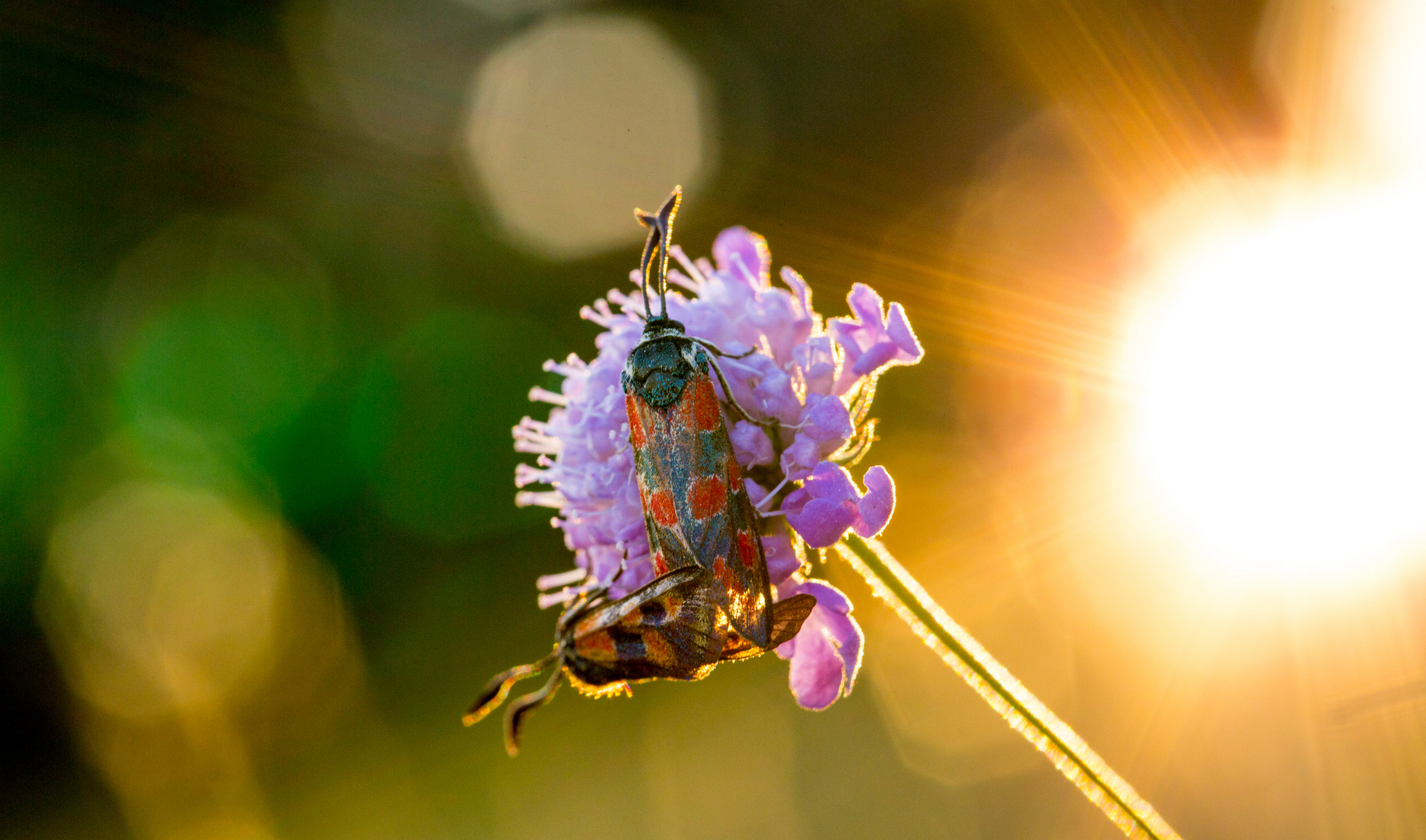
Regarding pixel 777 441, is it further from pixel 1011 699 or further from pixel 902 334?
pixel 1011 699

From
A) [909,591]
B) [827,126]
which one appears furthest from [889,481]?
[827,126]

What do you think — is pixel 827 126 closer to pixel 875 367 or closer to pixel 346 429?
pixel 346 429

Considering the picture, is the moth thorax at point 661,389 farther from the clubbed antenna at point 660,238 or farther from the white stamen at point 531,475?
the white stamen at point 531,475

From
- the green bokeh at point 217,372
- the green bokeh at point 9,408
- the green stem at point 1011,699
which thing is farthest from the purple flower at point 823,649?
the green bokeh at point 9,408

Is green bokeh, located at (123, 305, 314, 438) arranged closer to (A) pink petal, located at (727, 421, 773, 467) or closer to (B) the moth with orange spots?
(A) pink petal, located at (727, 421, 773, 467)

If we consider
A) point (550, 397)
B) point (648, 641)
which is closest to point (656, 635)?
point (648, 641)

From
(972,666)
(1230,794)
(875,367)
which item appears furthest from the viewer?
(1230,794)
